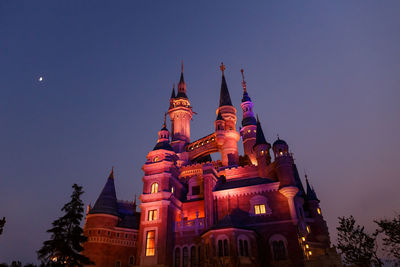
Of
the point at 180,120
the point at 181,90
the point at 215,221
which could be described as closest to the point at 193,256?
the point at 215,221

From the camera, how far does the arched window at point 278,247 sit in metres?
33.9

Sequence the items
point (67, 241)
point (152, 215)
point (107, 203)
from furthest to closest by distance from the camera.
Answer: point (107, 203), point (152, 215), point (67, 241)

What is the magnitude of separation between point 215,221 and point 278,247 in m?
8.86

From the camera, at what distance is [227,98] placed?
2862 inches

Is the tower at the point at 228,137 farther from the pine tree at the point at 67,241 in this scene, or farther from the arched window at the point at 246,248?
the pine tree at the point at 67,241

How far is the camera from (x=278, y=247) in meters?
34.5

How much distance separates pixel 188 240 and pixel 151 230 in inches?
204

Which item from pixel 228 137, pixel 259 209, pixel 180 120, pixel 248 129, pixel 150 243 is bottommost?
pixel 150 243

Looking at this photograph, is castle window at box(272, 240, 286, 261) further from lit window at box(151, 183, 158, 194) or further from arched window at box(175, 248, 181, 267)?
lit window at box(151, 183, 158, 194)

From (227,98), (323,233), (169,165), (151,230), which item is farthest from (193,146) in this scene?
(323,233)

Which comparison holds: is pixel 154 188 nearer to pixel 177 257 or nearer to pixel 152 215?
pixel 152 215

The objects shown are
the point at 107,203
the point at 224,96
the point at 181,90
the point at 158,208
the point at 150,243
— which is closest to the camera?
the point at 150,243

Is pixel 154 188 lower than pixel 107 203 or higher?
higher

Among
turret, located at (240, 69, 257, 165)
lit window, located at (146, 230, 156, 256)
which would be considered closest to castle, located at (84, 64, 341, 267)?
lit window, located at (146, 230, 156, 256)
